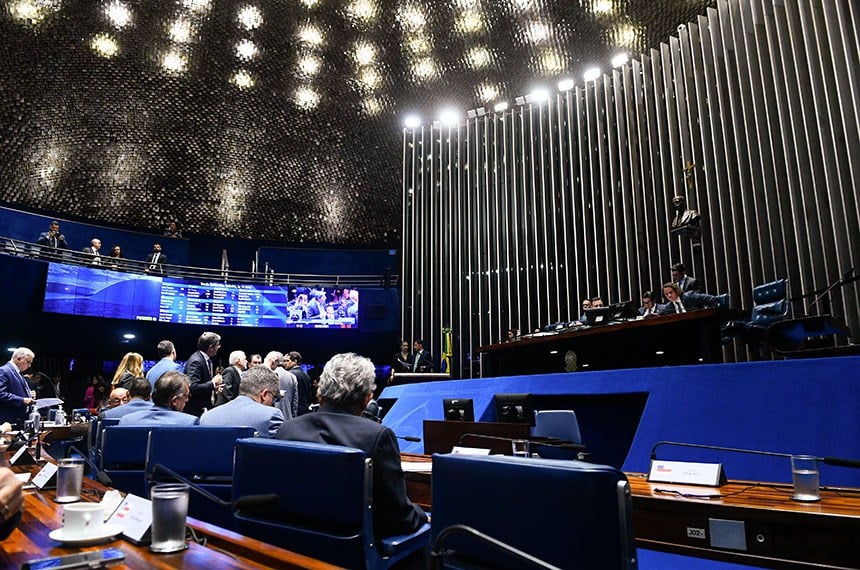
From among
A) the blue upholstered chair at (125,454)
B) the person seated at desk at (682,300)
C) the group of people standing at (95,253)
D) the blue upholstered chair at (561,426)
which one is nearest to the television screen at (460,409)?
the blue upholstered chair at (561,426)

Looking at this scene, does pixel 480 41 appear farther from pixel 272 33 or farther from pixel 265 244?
pixel 265 244

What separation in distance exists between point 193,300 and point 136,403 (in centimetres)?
966

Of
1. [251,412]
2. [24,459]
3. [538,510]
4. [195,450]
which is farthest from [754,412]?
[24,459]

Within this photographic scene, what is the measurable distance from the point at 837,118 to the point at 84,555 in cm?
772

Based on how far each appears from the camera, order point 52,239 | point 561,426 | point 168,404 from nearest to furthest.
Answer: point 168,404
point 561,426
point 52,239

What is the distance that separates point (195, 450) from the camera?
2258 millimetres

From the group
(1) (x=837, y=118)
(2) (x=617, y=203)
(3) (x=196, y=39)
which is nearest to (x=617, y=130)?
(2) (x=617, y=203)

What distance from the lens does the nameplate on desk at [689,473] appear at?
197cm

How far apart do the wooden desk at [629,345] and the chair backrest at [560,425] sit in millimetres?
1720

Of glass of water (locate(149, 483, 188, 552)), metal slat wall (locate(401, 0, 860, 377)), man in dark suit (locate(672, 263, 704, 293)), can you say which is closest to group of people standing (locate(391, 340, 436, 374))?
metal slat wall (locate(401, 0, 860, 377))

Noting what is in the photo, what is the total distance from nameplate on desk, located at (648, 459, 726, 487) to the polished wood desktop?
5 centimetres

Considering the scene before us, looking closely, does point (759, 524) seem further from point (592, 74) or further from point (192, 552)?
point (592, 74)

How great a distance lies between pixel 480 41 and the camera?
10.3 m

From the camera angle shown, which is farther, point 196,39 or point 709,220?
point 196,39
